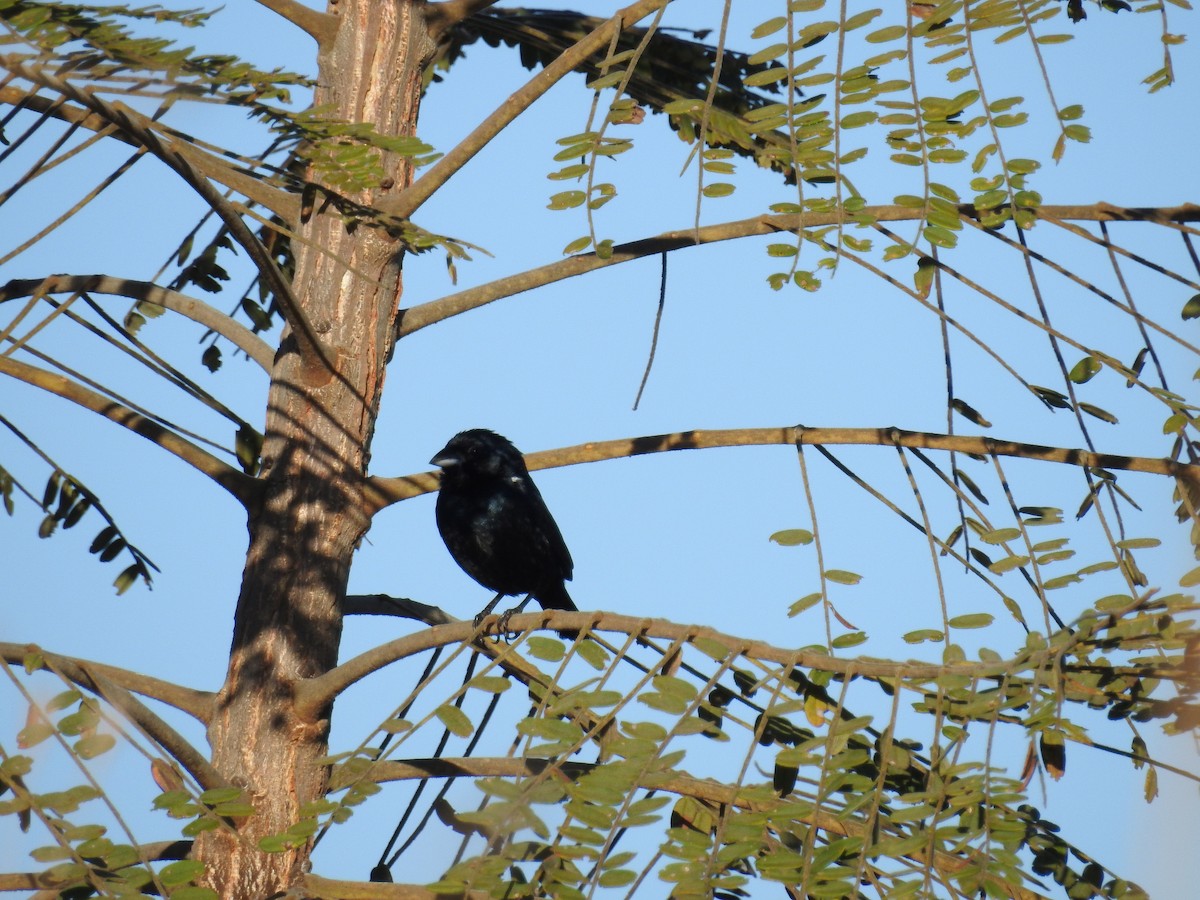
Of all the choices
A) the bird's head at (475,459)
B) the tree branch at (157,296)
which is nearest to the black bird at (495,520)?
the bird's head at (475,459)

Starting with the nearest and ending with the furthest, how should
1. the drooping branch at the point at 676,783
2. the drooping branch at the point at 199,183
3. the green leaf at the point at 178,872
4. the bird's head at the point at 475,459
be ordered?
1. the drooping branch at the point at 199,183
2. the drooping branch at the point at 676,783
3. the green leaf at the point at 178,872
4. the bird's head at the point at 475,459

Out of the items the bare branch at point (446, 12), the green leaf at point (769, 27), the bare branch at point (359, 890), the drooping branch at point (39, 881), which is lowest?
the drooping branch at point (39, 881)

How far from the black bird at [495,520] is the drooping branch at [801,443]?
7.68 ft

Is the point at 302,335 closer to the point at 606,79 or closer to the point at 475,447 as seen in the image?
the point at 606,79

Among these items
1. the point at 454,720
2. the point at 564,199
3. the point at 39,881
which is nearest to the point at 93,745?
the point at 39,881

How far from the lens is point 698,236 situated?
9.59 feet

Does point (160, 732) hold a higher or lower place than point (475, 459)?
lower

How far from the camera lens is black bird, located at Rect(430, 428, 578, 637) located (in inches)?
242

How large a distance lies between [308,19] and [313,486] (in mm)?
1539

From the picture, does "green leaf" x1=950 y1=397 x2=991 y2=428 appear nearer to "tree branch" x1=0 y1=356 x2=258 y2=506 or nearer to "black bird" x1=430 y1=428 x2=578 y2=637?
"tree branch" x1=0 y1=356 x2=258 y2=506

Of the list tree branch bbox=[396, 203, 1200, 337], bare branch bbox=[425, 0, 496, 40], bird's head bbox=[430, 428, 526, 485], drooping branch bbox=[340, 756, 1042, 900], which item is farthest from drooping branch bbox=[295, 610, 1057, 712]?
bird's head bbox=[430, 428, 526, 485]

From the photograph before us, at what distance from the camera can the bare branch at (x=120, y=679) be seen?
9.09 feet

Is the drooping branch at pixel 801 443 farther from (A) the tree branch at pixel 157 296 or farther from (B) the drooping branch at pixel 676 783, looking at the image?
(B) the drooping branch at pixel 676 783

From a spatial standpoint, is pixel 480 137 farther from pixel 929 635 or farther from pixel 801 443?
pixel 929 635
